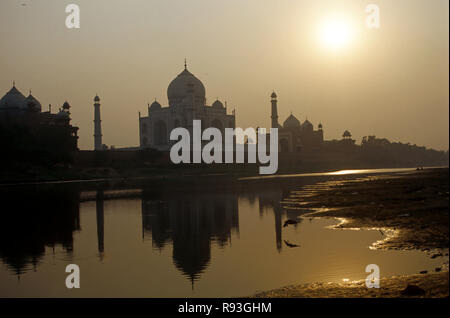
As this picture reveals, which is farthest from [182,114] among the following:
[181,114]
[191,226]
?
[191,226]

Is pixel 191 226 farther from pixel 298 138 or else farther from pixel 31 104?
pixel 298 138

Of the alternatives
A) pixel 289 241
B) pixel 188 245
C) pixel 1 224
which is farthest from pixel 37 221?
→ pixel 289 241

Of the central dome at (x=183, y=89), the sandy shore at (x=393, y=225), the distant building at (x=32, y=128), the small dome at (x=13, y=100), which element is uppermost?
the central dome at (x=183, y=89)

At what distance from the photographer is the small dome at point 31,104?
4869 centimetres

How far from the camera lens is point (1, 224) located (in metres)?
14.6

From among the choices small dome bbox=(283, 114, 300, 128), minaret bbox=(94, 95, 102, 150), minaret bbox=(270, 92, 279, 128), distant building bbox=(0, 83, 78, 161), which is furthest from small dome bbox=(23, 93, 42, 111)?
small dome bbox=(283, 114, 300, 128)

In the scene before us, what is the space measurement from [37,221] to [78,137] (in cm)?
3427

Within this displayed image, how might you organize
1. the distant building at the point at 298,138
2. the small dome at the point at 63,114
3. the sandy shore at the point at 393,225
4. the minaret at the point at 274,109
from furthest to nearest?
1. the distant building at the point at 298,138
2. the minaret at the point at 274,109
3. the small dome at the point at 63,114
4. the sandy shore at the point at 393,225

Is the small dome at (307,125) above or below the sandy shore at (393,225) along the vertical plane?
above

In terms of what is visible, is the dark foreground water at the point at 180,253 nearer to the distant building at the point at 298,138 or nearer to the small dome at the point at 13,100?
the small dome at the point at 13,100

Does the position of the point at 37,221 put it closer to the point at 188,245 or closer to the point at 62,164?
the point at 188,245

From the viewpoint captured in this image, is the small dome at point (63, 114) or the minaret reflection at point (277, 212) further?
the small dome at point (63, 114)

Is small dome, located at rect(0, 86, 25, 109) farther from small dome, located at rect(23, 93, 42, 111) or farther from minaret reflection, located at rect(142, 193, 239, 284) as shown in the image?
minaret reflection, located at rect(142, 193, 239, 284)

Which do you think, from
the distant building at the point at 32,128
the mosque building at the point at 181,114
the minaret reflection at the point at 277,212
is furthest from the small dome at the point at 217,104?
the minaret reflection at the point at 277,212
